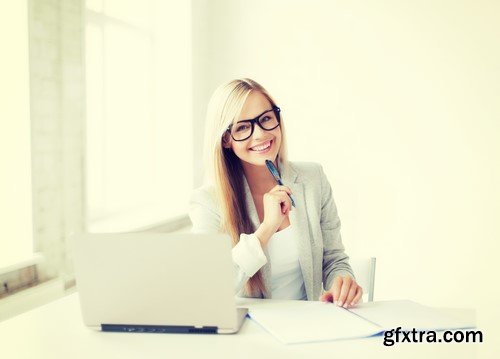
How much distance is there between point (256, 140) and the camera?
74.6 inches

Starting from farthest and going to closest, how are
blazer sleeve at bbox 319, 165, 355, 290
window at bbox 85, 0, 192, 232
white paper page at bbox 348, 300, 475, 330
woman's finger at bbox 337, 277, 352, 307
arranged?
window at bbox 85, 0, 192, 232 < blazer sleeve at bbox 319, 165, 355, 290 < woman's finger at bbox 337, 277, 352, 307 < white paper page at bbox 348, 300, 475, 330

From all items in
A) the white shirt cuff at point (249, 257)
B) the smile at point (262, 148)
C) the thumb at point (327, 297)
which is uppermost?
the smile at point (262, 148)

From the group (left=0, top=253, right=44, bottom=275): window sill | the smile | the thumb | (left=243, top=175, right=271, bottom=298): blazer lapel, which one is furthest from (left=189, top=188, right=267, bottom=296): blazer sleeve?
(left=0, top=253, right=44, bottom=275): window sill

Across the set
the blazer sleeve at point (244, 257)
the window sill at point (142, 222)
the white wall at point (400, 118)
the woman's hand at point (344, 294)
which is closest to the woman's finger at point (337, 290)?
the woman's hand at point (344, 294)

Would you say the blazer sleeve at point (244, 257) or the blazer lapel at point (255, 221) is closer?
the blazer sleeve at point (244, 257)

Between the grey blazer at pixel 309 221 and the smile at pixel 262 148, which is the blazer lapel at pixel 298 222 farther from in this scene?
the smile at pixel 262 148

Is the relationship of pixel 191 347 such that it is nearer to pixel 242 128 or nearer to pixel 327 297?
pixel 327 297

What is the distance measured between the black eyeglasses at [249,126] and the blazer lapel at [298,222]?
187 millimetres

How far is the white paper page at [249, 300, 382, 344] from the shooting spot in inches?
48.0

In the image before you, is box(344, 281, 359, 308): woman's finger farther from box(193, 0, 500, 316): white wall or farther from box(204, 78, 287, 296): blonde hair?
box(193, 0, 500, 316): white wall

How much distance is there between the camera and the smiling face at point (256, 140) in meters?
1.89

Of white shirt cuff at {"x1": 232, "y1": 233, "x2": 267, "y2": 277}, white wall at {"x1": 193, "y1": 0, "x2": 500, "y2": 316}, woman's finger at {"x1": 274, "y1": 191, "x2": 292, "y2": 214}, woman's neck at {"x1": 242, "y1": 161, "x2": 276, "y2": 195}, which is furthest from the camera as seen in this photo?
white wall at {"x1": 193, "y1": 0, "x2": 500, "y2": 316}

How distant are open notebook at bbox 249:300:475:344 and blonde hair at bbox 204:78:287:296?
15.4 inches

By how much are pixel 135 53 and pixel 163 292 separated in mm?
2388
